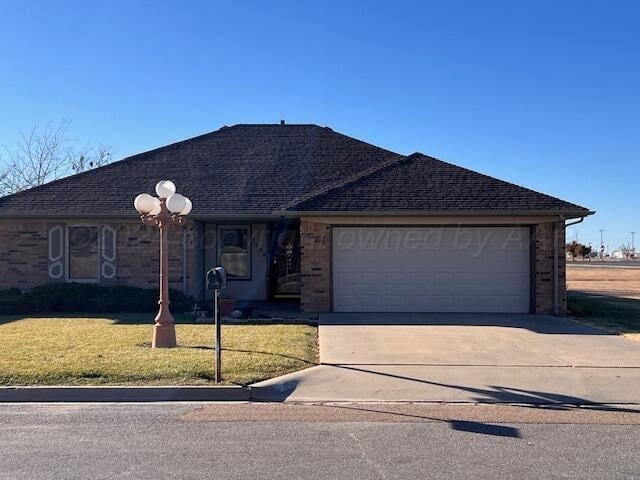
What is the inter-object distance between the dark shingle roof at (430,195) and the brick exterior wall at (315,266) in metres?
0.76

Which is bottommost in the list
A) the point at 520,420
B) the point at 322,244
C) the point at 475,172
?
the point at 520,420

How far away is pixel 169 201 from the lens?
1018 cm

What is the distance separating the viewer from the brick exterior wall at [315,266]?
49.2ft

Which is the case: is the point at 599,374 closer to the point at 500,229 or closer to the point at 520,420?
the point at 520,420

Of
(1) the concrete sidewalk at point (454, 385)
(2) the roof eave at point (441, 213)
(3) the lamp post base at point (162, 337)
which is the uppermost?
(2) the roof eave at point (441, 213)

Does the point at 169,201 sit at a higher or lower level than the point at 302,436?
higher

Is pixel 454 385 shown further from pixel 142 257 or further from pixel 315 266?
pixel 142 257

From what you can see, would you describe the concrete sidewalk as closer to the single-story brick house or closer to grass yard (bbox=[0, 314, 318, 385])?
grass yard (bbox=[0, 314, 318, 385])

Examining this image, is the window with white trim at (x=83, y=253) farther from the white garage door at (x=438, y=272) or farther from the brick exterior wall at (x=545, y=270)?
the brick exterior wall at (x=545, y=270)

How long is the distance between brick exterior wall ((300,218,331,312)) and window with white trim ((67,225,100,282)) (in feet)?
19.1

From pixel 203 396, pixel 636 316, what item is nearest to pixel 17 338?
pixel 203 396

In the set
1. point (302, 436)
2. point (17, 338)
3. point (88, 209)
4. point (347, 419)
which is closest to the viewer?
point (302, 436)

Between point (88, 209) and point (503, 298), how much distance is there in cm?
1095

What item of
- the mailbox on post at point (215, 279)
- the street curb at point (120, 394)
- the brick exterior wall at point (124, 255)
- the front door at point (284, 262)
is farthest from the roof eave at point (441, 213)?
the street curb at point (120, 394)
